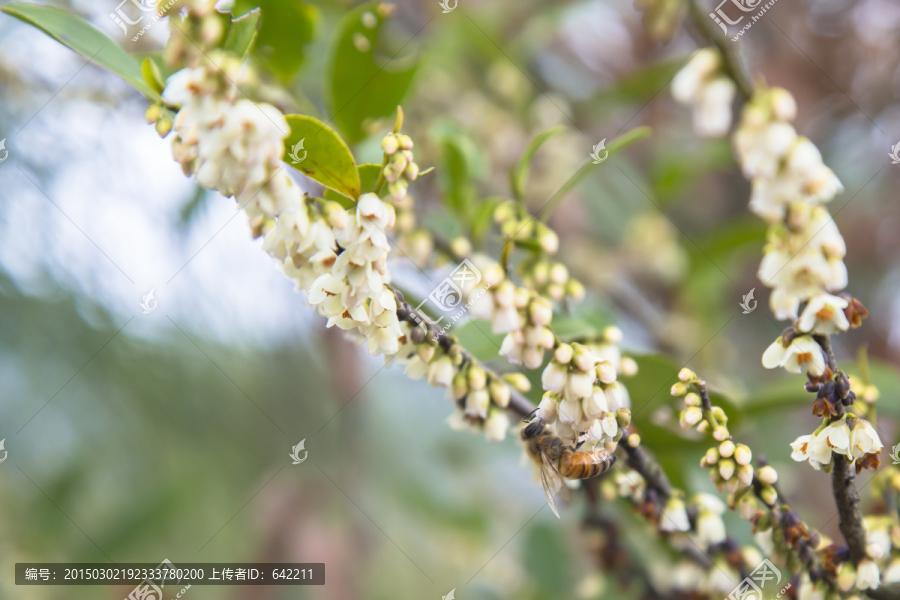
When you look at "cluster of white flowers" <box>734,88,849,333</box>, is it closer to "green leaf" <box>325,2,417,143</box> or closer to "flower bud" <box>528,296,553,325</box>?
"flower bud" <box>528,296,553,325</box>

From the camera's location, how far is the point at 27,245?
4.53ft

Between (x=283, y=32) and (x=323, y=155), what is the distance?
478 millimetres

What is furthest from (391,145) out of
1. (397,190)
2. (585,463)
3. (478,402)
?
(585,463)

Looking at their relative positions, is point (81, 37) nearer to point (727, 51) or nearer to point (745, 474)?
point (727, 51)

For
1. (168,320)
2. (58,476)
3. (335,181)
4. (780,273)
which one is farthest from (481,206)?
(58,476)

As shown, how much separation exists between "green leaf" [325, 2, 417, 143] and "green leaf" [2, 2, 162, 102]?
376mm

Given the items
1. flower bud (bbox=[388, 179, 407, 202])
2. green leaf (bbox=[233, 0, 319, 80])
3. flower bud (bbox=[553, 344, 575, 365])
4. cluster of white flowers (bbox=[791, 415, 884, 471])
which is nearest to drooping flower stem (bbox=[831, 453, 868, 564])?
cluster of white flowers (bbox=[791, 415, 884, 471])

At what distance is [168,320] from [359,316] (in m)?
1.15

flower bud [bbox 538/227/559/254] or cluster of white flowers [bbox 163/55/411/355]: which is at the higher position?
flower bud [bbox 538/227/559/254]

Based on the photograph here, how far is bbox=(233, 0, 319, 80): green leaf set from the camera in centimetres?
89

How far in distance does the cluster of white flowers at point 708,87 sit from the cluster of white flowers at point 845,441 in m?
0.31

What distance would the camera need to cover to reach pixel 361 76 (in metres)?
0.97

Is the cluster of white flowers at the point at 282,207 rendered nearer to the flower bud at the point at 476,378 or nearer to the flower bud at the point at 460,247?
the flower bud at the point at 476,378

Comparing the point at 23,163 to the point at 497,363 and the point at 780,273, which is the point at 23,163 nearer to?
the point at 497,363
